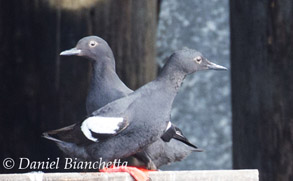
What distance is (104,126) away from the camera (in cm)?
301

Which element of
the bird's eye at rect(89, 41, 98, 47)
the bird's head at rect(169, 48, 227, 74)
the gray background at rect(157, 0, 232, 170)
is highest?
the bird's eye at rect(89, 41, 98, 47)

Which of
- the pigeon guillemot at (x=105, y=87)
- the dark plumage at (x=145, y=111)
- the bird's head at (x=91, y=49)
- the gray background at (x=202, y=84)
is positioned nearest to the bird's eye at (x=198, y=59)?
the dark plumage at (x=145, y=111)

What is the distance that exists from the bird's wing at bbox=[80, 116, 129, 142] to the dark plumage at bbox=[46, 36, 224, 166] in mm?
17

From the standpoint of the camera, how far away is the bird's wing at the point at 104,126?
9.83ft

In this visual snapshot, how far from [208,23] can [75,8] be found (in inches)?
96.1

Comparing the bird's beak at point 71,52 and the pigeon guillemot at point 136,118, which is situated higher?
the bird's beak at point 71,52

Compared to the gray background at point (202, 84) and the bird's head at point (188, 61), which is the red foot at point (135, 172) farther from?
the gray background at point (202, 84)

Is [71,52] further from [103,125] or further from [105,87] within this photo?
[103,125]

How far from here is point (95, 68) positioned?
11.0 ft

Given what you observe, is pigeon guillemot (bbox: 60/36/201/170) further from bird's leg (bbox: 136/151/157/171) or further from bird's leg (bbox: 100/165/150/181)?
bird's leg (bbox: 100/165/150/181)

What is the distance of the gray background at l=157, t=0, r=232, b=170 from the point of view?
→ 590cm

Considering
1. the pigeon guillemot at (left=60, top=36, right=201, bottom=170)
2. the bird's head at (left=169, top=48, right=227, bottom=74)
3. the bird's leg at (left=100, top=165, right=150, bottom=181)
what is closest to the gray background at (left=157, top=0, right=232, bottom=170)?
the pigeon guillemot at (left=60, top=36, right=201, bottom=170)

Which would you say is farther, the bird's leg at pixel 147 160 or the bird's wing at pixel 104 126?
the bird's leg at pixel 147 160

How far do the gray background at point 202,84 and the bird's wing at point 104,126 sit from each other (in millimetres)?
2797
